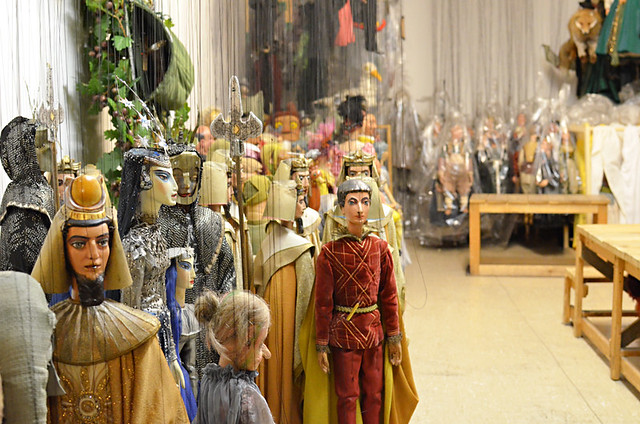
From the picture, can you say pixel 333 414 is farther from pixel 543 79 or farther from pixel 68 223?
pixel 543 79

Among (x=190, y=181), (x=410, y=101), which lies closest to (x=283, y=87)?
(x=190, y=181)

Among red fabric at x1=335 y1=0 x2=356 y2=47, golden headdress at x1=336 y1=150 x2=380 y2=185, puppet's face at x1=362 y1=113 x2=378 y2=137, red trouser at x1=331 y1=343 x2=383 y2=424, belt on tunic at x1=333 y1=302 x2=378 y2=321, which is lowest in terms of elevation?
red trouser at x1=331 y1=343 x2=383 y2=424

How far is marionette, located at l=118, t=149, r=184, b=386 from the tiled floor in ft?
6.06

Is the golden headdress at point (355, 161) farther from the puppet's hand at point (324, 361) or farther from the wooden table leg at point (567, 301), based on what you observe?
the wooden table leg at point (567, 301)

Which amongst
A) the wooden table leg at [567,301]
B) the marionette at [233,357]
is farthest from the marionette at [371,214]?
the wooden table leg at [567,301]

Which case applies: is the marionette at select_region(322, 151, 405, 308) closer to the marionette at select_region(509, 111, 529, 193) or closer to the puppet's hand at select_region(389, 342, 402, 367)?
the puppet's hand at select_region(389, 342, 402, 367)

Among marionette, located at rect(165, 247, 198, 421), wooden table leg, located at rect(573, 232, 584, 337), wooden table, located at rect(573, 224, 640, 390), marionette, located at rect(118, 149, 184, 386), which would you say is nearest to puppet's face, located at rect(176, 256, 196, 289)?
marionette, located at rect(165, 247, 198, 421)

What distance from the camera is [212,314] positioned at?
1686 mm

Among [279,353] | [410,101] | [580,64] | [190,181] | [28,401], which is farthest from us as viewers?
[580,64]

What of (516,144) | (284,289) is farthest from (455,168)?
(284,289)

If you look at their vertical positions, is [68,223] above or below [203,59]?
below

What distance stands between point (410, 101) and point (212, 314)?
4.93 metres

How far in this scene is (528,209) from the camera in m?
5.89

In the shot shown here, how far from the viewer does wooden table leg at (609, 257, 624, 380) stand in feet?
12.0
